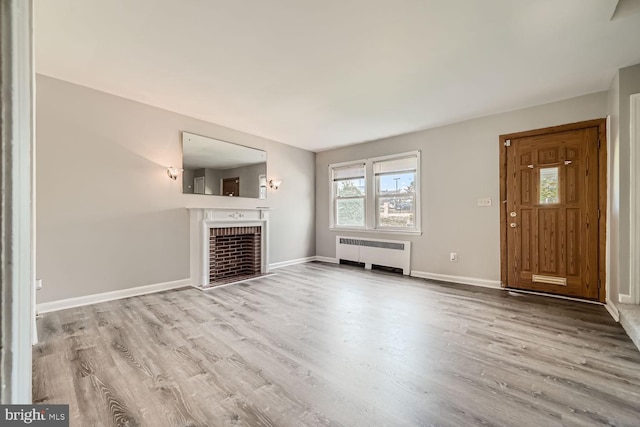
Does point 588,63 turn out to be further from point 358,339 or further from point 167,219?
point 167,219

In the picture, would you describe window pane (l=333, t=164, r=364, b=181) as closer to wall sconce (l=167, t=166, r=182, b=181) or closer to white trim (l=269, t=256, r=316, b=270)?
white trim (l=269, t=256, r=316, b=270)

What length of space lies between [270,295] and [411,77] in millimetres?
3212

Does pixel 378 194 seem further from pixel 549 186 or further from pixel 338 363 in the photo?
pixel 338 363

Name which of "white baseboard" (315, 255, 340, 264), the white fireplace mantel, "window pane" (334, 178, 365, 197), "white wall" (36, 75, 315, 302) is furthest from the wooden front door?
"white baseboard" (315, 255, 340, 264)

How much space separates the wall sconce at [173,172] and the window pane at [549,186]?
5257 millimetres

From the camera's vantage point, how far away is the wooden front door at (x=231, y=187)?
4.87m

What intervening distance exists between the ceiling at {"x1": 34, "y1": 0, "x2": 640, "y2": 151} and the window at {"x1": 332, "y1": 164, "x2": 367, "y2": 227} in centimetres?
207

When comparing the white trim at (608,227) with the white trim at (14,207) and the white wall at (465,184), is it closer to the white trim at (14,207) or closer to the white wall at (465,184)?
the white wall at (465,184)

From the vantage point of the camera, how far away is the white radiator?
16.8ft

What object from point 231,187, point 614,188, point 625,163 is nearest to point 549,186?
point 614,188

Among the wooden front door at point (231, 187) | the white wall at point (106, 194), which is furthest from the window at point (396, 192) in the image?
the white wall at point (106, 194)

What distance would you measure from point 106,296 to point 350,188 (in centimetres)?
454

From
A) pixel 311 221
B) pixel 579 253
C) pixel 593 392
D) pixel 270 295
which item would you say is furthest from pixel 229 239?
pixel 579 253

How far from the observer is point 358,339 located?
2.53 meters
